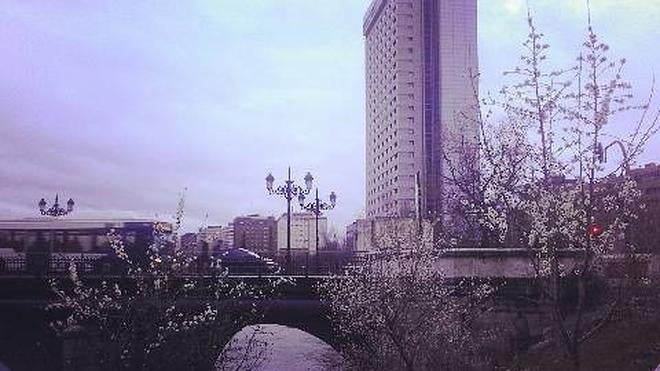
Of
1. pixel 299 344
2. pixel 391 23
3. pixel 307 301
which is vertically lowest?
pixel 299 344

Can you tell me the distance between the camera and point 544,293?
12.4 metres

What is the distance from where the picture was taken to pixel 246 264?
124 feet

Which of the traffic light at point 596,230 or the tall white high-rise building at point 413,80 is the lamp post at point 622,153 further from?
the tall white high-rise building at point 413,80

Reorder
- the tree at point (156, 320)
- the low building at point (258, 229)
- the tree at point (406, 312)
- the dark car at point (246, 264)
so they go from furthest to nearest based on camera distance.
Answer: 1. the low building at point (258, 229)
2. the dark car at point (246, 264)
3. the tree at point (406, 312)
4. the tree at point (156, 320)

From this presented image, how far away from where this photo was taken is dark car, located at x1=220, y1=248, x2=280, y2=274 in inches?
1438

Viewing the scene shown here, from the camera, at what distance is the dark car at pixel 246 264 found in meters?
36.5

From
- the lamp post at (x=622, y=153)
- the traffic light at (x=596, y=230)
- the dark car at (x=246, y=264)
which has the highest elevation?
the lamp post at (x=622, y=153)

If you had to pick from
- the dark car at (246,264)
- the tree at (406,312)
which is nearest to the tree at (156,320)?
the tree at (406,312)

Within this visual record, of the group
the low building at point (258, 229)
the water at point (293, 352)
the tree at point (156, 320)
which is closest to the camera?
the tree at point (156, 320)

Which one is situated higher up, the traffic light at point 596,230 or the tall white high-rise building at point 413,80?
the tall white high-rise building at point 413,80

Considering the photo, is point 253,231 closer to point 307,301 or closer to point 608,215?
point 307,301

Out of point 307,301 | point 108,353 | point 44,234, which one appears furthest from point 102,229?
point 108,353

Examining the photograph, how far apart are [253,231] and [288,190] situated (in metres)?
92.1

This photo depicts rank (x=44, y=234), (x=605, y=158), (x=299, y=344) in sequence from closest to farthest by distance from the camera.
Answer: (x=605, y=158) < (x=299, y=344) < (x=44, y=234)
